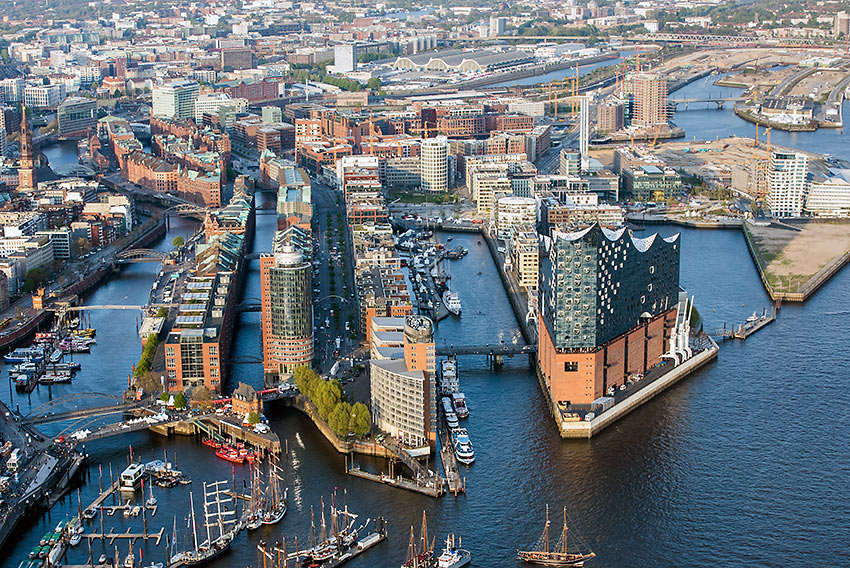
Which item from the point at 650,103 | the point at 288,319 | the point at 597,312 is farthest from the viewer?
the point at 650,103

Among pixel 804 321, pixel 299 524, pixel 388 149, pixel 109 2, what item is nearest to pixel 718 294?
pixel 804 321

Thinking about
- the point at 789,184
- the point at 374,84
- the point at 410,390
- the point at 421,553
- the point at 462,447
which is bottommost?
the point at 421,553

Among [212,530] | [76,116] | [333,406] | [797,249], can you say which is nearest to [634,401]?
[333,406]

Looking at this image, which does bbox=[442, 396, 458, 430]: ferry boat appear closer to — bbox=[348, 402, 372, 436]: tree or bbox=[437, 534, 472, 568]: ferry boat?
bbox=[348, 402, 372, 436]: tree

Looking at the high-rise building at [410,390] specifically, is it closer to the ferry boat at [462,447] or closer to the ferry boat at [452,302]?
the ferry boat at [462,447]

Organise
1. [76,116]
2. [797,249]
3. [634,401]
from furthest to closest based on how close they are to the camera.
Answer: [76,116] < [797,249] < [634,401]

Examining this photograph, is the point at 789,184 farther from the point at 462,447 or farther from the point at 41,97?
the point at 41,97

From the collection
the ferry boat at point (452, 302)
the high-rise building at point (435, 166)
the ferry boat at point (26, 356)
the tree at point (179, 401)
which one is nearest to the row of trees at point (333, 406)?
the tree at point (179, 401)
